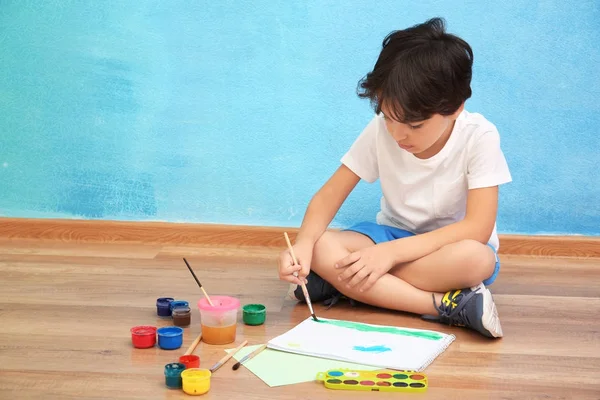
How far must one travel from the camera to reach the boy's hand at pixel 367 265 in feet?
4.60

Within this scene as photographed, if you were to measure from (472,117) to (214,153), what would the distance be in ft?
2.49

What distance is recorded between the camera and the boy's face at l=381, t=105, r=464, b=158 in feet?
4.34

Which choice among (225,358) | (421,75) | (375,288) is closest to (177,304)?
(225,358)

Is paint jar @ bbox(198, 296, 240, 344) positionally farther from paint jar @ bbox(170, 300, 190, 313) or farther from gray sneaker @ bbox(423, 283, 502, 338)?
gray sneaker @ bbox(423, 283, 502, 338)

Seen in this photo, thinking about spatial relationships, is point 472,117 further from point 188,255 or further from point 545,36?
point 188,255

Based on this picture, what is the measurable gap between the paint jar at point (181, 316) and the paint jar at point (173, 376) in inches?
10.9

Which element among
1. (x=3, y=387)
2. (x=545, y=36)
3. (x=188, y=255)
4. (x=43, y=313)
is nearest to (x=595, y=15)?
(x=545, y=36)

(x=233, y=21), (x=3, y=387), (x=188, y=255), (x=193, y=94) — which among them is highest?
(x=233, y=21)

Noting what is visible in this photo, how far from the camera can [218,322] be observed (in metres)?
1.27

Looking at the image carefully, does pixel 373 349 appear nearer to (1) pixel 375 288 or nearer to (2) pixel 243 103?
(1) pixel 375 288

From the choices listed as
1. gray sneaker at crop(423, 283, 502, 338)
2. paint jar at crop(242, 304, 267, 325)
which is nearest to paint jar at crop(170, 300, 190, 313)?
paint jar at crop(242, 304, 267, 325)

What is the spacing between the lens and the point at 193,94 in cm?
201

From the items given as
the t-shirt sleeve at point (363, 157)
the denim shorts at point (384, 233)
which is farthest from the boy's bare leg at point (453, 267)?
the t-shirt sleeve at point (363, 157)

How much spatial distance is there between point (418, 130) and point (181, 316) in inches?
20.1
